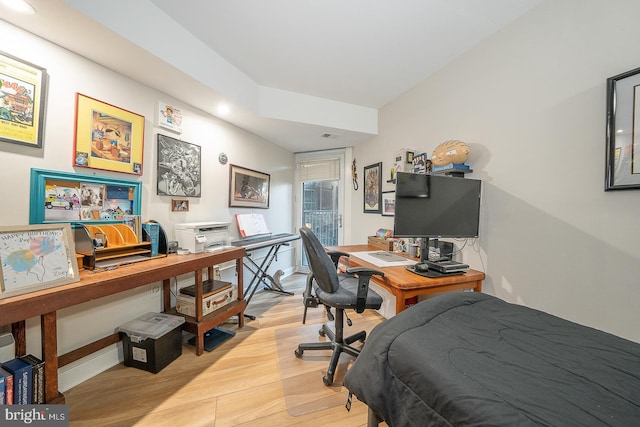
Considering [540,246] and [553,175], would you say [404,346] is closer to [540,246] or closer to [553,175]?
[540,246]

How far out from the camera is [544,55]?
1521mm

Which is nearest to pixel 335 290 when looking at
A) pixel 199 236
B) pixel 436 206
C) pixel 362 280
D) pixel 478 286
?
pixel 362 280

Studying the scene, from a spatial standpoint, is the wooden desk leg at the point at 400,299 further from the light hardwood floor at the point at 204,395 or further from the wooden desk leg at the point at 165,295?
the wooden desk leg at the point at 165,295

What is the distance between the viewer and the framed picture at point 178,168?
2188mm

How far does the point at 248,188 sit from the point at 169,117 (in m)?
1.28

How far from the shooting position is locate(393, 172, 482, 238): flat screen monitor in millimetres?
1702

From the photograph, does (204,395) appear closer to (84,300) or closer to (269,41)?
(84,300)

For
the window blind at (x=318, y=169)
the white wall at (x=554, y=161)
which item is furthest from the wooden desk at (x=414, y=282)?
the window blind at (x=318, y=169)

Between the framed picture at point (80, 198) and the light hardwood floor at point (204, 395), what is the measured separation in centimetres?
115

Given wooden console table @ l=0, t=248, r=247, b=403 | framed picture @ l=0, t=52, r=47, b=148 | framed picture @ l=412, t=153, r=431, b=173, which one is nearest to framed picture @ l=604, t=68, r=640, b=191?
framed picture @ l=412, t=153, r=431, b=173

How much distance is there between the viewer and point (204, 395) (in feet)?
5.04

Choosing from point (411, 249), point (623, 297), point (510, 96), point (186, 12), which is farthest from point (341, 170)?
point (623, 297)

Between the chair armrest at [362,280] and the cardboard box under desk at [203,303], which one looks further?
the cardboard box under desk at [203,303]

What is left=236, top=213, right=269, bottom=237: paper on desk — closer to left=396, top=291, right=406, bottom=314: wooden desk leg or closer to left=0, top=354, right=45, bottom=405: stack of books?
left=0, top=354, right=45, bottom=405: stack of books
